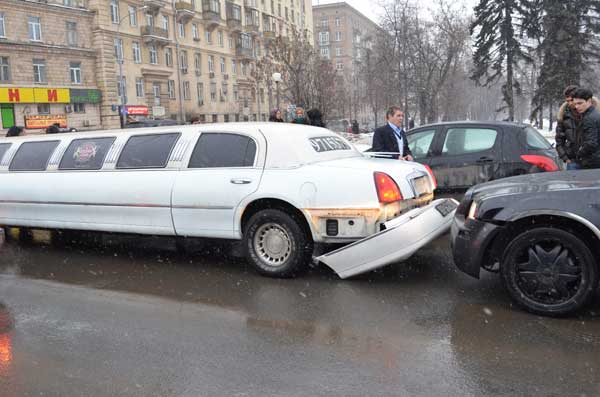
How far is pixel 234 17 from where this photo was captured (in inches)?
2458

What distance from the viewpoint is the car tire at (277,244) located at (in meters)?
5.43

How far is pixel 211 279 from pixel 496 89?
95455 mm

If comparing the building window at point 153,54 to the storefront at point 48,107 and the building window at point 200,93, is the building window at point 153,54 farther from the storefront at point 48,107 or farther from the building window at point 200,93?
the storefront at point 48,107

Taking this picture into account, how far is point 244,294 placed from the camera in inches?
205

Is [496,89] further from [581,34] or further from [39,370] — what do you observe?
[39,370]

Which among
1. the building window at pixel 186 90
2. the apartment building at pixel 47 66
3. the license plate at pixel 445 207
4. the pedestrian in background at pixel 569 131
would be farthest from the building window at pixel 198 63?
the license plate at pixel 445 207

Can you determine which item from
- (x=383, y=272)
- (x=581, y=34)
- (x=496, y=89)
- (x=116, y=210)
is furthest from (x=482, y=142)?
(x=496, y=89)

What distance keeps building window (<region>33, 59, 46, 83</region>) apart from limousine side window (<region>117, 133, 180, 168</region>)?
3681cm

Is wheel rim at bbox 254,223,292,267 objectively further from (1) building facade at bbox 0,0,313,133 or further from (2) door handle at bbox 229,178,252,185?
(1) building facade at bbox 0,0,313,133

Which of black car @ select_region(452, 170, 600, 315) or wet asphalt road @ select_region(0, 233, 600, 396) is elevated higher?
black car @ select_region(452, 170, 600, 315)

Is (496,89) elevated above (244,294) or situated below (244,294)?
above

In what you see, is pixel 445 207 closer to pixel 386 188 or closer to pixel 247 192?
pixel 386 188

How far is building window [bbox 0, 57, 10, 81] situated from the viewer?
36438 millimetres

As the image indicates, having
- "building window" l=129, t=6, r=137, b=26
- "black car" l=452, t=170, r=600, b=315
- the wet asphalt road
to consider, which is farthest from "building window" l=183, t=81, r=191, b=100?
"black car" l=452, t=170, r=600, b=315
